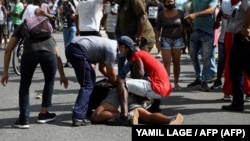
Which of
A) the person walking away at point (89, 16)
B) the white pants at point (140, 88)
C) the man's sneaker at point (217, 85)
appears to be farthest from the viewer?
the man's sneaker at point (217, 85)

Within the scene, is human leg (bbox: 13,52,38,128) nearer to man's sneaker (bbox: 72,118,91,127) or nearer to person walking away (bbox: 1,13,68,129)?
person walking away (bbox: 1,13,68,129)

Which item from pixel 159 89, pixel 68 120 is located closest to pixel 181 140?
pixel 159 89

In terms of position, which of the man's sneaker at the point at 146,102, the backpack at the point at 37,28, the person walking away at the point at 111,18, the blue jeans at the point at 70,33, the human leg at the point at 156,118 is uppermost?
the backpack at the point at 37,28

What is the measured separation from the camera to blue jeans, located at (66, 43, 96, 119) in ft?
Answer: 21.6

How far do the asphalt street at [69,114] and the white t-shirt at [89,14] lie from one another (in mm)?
1122

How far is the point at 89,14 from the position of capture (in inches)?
360

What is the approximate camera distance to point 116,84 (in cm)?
671

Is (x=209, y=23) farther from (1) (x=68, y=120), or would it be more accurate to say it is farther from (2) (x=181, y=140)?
(2) (x=181, y=140)

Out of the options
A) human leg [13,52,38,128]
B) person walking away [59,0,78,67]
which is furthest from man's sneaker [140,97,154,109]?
person walking away [59,0,78,67]

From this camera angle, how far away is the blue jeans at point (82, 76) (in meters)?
6.59

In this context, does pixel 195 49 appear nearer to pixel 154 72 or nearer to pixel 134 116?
pixel 154 72

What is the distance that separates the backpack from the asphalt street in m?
1.11

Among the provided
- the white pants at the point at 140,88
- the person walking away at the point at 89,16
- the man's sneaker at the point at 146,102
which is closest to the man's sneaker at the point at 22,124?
the white pants at the point at 140,88

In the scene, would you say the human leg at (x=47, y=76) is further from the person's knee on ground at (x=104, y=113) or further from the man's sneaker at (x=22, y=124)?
the person's knee on ground at (x=104, y=113)
